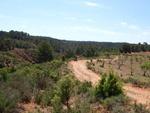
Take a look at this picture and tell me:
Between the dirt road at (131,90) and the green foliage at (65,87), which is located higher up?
the green foliage at (65,87)

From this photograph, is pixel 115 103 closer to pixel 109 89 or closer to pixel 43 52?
pixel 109 89

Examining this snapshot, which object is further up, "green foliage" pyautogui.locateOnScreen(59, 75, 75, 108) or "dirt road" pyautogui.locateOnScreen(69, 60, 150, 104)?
"green foliage" pyautogui.locateOnScreen(59, 75, 75, 108)

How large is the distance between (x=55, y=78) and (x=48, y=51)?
30.2 m

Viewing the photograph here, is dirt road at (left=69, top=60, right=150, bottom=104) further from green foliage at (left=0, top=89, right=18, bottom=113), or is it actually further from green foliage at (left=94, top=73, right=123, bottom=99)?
green foliage at (left=0, top=89, right=18, bottom=113)

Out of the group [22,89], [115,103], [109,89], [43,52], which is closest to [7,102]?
[22,89]

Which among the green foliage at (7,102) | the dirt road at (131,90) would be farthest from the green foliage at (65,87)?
the dirt road at (131,90)

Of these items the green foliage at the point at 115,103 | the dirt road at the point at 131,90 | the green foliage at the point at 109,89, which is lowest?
the dirt road at the point at 131,90

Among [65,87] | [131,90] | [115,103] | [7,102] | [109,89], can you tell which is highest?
[65,87]

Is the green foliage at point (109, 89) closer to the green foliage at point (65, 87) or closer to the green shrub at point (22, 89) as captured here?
the green foliage at point (65, 87)

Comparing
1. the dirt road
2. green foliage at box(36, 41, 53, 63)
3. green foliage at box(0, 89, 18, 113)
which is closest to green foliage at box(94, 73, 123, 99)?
the dirt road

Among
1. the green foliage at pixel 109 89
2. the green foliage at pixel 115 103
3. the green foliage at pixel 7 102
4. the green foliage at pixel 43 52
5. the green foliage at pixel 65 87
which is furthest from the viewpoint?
the green foliage at pixel 43 52

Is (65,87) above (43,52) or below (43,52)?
below

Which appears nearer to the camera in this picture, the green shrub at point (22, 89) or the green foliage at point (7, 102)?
the green foliage at point (7, 102)

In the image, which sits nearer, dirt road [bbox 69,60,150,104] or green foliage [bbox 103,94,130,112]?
green foliage [bbox 103,94,130,112]
